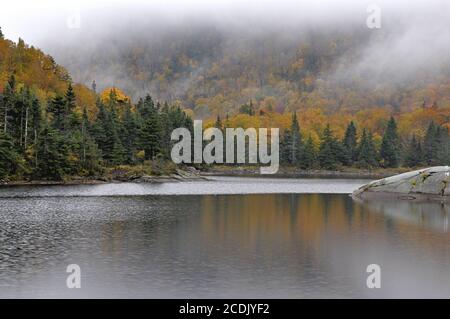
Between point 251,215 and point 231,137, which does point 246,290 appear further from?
point 231,137

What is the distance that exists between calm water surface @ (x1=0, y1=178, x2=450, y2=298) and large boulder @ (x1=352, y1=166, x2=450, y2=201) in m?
8.92

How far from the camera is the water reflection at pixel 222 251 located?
896 inches

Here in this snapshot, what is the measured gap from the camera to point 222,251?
30578 millimetres

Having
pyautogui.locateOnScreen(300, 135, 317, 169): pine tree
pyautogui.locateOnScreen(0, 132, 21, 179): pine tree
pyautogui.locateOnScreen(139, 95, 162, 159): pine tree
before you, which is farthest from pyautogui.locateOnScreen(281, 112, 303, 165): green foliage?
pyautogui.locateOnScreen(0, 132, 21, 179): pine tree

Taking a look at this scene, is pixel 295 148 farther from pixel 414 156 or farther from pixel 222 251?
pixel 222 251

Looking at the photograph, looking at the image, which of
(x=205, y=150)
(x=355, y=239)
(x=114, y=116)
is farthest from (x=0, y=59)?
(x=355, y=239)

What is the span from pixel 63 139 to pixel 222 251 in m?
73.0

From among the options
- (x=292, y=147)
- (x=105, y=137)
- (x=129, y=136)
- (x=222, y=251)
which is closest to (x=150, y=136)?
(x=129, y=136)

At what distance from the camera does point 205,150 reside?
164m

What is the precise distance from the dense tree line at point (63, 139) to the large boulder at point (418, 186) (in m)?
56.5

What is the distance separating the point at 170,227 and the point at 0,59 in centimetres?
14205

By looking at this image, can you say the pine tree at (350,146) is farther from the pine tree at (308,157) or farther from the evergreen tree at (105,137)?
the evergreen tree at (105,137)

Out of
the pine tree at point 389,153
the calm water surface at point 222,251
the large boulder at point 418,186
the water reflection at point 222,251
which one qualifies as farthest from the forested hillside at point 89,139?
the large boulder at point 418,186

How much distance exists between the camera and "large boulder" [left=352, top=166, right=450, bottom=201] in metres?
62.8
